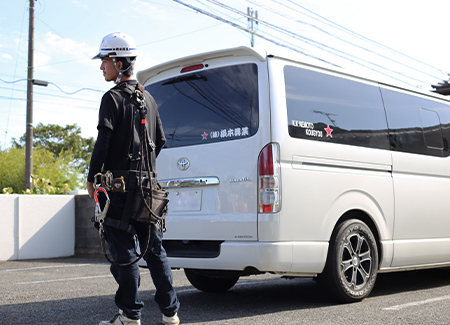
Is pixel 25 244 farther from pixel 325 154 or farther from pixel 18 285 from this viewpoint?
pixel 325 154

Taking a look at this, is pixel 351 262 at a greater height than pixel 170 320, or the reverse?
pixel 351 262

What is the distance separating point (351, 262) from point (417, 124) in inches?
84.3

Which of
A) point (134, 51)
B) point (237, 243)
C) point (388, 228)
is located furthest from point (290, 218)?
point (134, 51)

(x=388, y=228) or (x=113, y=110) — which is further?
(x=388, y=228)

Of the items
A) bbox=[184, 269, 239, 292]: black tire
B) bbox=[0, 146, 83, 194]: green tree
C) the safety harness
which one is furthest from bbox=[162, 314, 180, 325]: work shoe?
bbox=[0, 146, 83, 194]: green tree

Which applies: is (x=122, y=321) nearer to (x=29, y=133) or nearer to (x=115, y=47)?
(x=115, y=47)

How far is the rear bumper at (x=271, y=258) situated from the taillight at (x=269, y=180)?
0.33 m

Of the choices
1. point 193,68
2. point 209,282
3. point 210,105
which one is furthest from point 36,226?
point 210,105

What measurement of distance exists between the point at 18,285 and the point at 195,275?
2.51 m

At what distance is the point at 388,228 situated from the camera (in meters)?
6.08

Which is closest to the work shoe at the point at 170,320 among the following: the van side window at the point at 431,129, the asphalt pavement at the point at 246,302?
the asphalt pavement at the point at 246,302

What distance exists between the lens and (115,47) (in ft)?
14.1

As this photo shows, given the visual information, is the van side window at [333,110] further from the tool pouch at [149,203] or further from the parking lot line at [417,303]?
the parking lot line at [417,303]

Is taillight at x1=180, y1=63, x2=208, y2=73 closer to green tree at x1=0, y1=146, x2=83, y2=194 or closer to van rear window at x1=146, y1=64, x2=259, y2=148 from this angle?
van rear window at x1=146, y1=64, x2=259, y2=148
